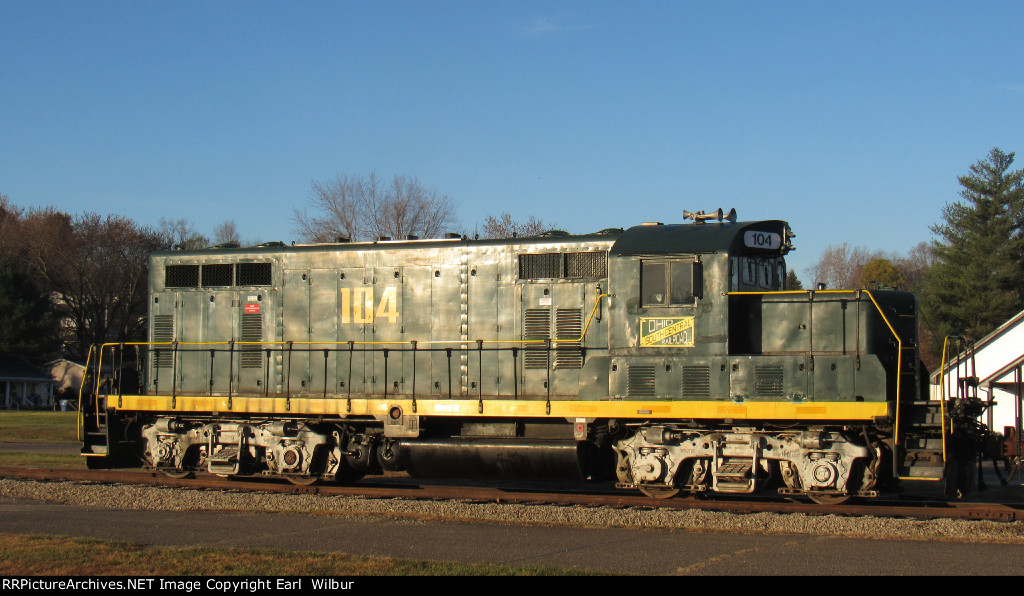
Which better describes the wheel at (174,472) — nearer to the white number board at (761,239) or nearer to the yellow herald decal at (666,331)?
the yellow herald decal at (666,331)

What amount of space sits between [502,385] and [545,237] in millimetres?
2215

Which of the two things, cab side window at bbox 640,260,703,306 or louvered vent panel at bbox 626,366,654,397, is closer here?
cab side window at bbox 640,260,703,306

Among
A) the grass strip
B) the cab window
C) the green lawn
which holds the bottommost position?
the green lawn

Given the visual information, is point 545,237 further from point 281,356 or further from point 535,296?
point 281,356

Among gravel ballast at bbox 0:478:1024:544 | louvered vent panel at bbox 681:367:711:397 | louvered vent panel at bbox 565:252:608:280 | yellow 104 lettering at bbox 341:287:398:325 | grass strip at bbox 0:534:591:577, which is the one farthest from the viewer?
yellow 104 lettering at bbox 341:287:398:325

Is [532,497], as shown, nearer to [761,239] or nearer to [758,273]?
[758,273]

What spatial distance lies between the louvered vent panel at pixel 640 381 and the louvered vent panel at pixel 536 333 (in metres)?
1.47

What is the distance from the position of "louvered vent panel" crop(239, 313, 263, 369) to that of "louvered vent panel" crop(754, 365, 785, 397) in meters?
7.64

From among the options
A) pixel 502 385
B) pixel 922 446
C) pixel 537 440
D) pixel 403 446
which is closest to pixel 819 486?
pixel 922 446

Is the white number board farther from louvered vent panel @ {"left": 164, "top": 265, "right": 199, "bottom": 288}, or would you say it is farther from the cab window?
louvered vent panel @ {"left": 164, "top": 265, "right": 199, "bottom": 288}

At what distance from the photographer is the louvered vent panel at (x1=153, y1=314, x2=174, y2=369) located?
1470 cm

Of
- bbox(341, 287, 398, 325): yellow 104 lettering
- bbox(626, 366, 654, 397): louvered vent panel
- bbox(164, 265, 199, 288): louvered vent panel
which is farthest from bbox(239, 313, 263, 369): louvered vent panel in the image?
bbox(626, 366, 654, 397): louvered vent panel
